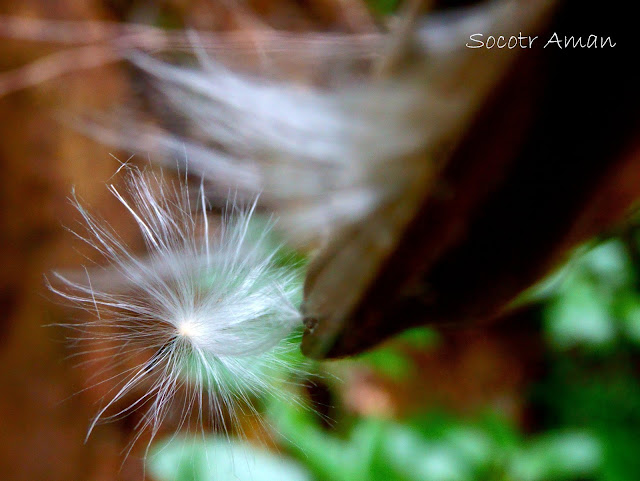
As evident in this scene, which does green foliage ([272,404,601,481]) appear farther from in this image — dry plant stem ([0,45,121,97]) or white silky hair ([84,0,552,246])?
dry plant stem ([0,45,121,97])

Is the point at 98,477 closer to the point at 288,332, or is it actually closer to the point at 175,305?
the point at 175,305

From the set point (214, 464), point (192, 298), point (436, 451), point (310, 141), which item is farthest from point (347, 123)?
point (436, 451)

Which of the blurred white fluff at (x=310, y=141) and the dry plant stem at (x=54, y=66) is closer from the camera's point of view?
the blurred white fluff at (x=310, y=141)

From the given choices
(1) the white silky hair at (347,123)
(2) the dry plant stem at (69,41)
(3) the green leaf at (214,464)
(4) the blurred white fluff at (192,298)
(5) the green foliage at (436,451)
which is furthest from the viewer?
(2) the dry plant stem at (69,41)

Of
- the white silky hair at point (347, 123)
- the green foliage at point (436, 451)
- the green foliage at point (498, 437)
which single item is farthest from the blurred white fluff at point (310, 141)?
the green foliage at point (436, 451)

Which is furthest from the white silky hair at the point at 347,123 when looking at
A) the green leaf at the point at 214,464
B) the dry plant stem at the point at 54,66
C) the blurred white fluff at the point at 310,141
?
the dry plant stem at the point at 54,66

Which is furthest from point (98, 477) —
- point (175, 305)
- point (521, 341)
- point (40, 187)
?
point (521, 341)

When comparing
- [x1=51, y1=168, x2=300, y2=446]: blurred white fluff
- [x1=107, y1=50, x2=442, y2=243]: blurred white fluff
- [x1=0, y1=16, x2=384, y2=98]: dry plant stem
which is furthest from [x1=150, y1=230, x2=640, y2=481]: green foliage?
[x1=0, y1=16, x2=384, y2=98]: dry plant stem

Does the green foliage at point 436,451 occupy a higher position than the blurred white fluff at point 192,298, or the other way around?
the green foliage at point 436,451

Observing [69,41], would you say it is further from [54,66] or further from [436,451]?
[436,451]

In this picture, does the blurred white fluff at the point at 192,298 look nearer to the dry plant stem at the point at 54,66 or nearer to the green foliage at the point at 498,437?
the green foliage at the point at 498,437

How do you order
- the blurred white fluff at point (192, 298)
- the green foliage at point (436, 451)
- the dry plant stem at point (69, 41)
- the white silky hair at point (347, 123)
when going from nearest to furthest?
1. the white silky hair at point (347, 123)
2. the blurred white fluff at point (192, 298)
3. the green foliage at point (436, 451)
4. the dry plant stem at point (69, 41)

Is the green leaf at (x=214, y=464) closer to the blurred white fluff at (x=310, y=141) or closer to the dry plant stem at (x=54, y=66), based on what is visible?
the blurred white fluff at (x=310, y=141)
